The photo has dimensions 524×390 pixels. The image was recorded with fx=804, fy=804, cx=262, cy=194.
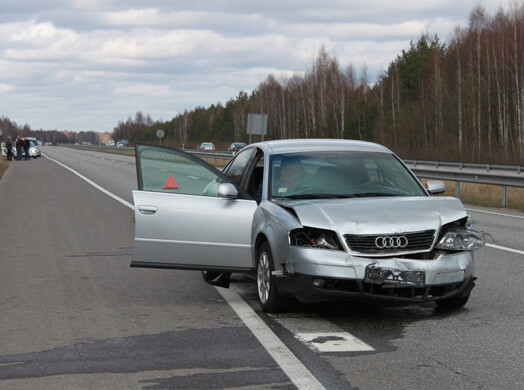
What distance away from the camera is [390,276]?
611cm

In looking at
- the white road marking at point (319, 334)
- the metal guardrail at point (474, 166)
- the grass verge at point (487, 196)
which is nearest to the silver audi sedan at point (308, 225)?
the white road marking at point (319, 334)

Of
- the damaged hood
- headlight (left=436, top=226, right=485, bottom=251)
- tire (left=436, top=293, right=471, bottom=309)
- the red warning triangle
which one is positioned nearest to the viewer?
the damaged hood

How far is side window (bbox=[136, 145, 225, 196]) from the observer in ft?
24.7

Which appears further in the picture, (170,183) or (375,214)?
(170,183)

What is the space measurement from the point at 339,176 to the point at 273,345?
2.24 meters

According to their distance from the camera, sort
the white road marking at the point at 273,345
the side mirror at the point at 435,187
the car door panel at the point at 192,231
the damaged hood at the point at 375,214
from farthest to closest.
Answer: the side mirror at the point at 435,187 < the car door panel at the point at 192,231 < the damaged hood at the point at 375,214 < the white road marking at the point at 273,345

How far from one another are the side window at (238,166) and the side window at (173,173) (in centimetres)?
40

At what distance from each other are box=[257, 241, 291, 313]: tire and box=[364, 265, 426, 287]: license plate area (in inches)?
34.6

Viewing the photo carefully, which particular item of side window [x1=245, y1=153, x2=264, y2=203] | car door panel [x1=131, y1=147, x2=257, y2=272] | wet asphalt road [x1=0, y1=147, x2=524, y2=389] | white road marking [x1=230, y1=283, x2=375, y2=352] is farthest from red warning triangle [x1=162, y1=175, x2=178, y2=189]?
white road marking [x1=230, y1=283, x2=375, y2=352]

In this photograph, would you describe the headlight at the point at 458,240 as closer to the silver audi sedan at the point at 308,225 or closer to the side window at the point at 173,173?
the silver audi sedan at the point at 308,225

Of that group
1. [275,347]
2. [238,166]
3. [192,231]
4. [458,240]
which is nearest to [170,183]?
[192,231]

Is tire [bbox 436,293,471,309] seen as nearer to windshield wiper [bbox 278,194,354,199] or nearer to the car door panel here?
windshield wiper [bbox 278,194,354,199]

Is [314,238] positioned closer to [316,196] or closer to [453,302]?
[316,196]

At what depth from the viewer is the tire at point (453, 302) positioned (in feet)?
22.3
